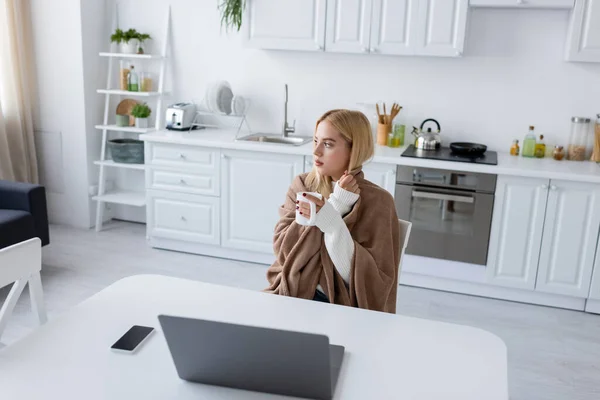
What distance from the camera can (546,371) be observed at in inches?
108

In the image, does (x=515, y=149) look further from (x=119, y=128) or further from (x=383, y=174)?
(x=119, y=128)

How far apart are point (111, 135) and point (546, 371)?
142 inches

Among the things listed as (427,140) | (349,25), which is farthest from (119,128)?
(427,140)

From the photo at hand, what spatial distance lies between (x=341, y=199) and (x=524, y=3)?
2232 mm

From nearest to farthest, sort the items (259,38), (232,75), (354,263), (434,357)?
(434,357) → (354,263) → (259,38) → (232,75)

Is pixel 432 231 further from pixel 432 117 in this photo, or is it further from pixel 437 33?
pixel 437 33

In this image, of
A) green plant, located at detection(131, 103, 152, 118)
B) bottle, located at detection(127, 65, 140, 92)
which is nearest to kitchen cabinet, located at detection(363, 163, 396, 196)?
green plant, located at detection(131, 103, 152, 118)

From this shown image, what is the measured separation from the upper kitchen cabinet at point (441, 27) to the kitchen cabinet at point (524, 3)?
85 mm

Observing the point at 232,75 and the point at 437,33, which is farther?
the point at 232,75

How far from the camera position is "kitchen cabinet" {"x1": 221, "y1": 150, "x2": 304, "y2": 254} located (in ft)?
12.3

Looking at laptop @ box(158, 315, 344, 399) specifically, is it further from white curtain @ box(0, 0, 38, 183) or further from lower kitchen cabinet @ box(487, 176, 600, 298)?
white curtain @ box(0, 0, 38, 183)

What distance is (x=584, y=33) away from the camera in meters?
3.31

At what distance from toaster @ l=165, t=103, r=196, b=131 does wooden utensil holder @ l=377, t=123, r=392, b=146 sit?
1382mm

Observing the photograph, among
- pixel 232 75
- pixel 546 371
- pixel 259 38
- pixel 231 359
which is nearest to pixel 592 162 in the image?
pixel 546 371
